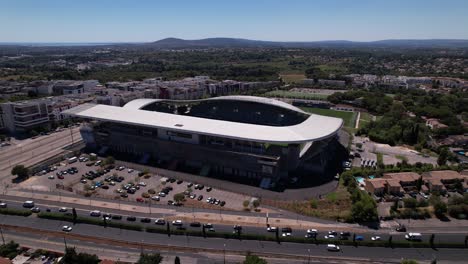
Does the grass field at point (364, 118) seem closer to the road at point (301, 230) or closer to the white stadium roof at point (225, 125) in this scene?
the white stadium roof at point (225, 125)

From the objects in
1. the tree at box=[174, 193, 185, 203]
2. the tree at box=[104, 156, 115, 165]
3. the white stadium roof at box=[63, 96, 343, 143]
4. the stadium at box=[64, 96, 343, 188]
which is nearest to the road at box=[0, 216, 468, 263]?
the tree at box=[174, 193, 185, 203]

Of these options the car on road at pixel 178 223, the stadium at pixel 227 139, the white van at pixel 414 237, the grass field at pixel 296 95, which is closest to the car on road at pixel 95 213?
the car on road at pixel 178 223

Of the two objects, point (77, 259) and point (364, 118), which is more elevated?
point (77, 259)

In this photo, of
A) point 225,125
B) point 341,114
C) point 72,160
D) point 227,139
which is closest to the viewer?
point 227,139

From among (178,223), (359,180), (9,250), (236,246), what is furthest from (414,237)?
(9,250)

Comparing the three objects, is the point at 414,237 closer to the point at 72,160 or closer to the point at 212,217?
the point at 212,217

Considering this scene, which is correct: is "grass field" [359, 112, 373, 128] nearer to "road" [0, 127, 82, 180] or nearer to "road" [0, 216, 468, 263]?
"road" [0, 216, 468, 263]

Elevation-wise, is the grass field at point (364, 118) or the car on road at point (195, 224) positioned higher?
the grass field at point (364, 118)
